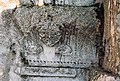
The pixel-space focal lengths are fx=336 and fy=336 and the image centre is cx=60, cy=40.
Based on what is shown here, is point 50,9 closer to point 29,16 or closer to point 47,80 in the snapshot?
point 29,16

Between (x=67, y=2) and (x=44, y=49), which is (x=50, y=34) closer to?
(x=44, y=49)

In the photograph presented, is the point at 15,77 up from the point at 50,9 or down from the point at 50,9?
down

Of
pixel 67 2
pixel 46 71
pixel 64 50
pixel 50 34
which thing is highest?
pixel 67 2

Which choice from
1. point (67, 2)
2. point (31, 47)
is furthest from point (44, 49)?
point (67, 2)

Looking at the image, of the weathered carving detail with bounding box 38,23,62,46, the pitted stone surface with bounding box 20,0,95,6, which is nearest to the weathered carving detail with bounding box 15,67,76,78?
the weathered carving detail with bounding box 38,23,62,46

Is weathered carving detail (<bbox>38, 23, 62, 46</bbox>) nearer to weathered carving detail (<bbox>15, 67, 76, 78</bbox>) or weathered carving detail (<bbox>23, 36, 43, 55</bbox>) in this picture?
weathered carving detail (<bbox>23, 36, 43, 55</bbox>)

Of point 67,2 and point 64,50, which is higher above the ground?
point 67,2

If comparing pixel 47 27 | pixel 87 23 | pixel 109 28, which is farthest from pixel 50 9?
pixel 109 28

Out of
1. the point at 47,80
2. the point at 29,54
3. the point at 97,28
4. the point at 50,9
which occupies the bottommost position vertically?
the point at 47,80

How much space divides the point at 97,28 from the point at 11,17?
528mm

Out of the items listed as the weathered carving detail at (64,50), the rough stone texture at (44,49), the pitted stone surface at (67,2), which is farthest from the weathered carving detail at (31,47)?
the pitted stone surface at (67,2)

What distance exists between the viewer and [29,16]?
200cm

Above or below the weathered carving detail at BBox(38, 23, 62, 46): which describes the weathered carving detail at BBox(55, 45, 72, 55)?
below

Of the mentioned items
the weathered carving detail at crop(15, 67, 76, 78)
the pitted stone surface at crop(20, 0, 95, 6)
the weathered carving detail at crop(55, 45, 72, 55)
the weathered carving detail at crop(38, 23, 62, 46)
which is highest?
the pitted stone surface at crop(20, 0, 95, 6)
